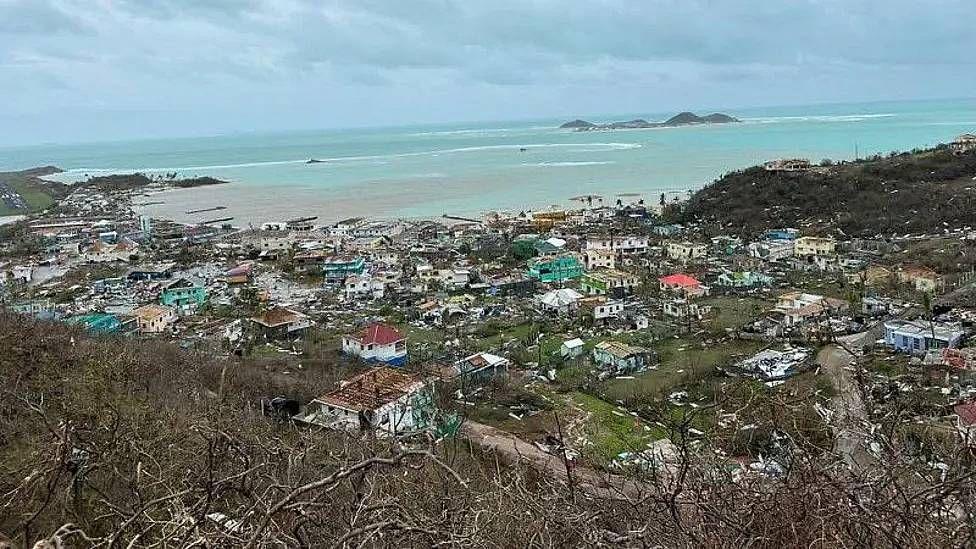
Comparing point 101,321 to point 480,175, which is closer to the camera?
point 101,321

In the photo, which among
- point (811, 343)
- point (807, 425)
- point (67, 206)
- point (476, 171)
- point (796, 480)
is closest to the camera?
point (796, 480)

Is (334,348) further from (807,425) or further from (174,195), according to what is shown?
(174,195)

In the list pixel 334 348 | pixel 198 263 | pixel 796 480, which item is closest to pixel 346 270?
pixel 198 263

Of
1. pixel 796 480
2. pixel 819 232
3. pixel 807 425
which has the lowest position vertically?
pixel 819 232

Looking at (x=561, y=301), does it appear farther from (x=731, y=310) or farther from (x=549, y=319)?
(x=731, y=310)

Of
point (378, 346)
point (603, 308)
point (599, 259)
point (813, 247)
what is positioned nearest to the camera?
→ point (378, 346)

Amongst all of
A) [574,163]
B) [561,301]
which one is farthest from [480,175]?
[561,301]
